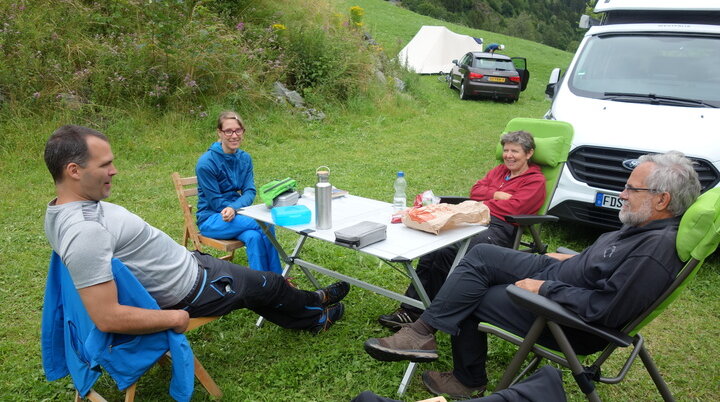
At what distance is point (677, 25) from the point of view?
5273 mm

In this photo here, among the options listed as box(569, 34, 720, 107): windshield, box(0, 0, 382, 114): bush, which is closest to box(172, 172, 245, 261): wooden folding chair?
box(569, 34, 720, 107): windshield

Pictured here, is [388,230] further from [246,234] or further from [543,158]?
[543,158]

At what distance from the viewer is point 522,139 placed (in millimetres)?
4020

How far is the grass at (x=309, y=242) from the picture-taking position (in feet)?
9.95

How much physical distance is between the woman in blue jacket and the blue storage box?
2.22 ft

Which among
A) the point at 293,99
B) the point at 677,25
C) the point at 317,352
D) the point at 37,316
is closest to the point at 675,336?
the point at 317,352

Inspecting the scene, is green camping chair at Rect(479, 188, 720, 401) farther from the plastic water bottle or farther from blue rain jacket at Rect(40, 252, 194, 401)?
blue rain jacket at Rect(40, 252, 194, 401)

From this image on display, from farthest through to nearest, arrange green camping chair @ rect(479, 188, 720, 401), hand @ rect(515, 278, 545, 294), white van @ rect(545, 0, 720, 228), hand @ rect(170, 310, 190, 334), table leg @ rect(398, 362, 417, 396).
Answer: white van @ rect(545, 0, 720, 228), table leg @ rect(398, 362, 417, 396), hand @ rect(515, 278, 545, 294), hand @ rect(170, 310, 190, 334), green camping chair @ rect(479, 188, 720, 401)

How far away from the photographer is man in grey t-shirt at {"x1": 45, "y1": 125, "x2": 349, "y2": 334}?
7.04 ft

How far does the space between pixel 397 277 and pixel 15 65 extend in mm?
7067

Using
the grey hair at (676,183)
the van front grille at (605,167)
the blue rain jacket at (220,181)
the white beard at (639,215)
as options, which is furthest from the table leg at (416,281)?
the van front grille at (605,167)

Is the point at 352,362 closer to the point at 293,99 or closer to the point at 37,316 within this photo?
the point at 37,316

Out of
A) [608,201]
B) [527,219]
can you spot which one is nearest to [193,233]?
[527,219]

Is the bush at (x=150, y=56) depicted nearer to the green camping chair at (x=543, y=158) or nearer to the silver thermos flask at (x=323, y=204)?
the green camping chair at (x=543, y=158)
